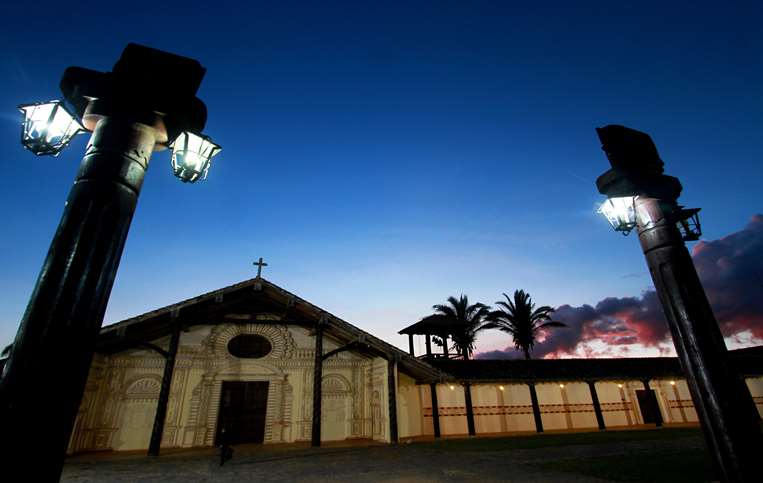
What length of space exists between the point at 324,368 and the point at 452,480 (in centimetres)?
863

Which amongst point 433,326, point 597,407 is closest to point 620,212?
point 433,326

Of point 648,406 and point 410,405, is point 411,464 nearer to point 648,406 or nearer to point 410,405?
point 410,405

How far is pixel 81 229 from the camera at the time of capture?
6.23ft

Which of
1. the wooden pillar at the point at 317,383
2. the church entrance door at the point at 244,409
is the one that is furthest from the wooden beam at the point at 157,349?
the wooden pillar at the point at 317,383

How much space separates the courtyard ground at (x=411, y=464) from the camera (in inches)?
297

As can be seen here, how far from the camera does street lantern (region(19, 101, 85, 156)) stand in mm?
2668

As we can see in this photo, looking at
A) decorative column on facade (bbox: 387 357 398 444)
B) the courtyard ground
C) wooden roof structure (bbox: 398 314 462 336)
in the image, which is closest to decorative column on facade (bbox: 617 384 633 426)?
wooden roof structure (bbox: 398 314 462 336)

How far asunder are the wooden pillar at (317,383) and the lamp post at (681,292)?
1210cm

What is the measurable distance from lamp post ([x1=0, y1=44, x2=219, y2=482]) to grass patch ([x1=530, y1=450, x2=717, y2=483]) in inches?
353

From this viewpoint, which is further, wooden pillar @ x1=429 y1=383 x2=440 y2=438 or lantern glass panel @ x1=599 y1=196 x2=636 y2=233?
wooden pillar @ x1=429 y1=383 x2=440 y2=438

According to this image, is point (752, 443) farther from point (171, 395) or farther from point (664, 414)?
point (664, 414)

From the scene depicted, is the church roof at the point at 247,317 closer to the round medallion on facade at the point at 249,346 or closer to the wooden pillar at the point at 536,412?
the round medallion on facade at the point at 249,346

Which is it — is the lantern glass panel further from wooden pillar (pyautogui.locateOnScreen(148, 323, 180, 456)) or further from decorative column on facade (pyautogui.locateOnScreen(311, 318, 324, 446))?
wooden pillar (pyautogui.locateOnScreen(148, 323, 180, 456))

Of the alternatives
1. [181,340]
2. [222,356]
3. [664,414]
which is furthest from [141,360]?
[664,414]
